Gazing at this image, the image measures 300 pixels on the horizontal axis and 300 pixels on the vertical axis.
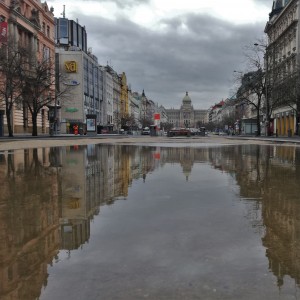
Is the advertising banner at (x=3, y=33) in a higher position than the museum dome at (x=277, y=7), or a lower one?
lower

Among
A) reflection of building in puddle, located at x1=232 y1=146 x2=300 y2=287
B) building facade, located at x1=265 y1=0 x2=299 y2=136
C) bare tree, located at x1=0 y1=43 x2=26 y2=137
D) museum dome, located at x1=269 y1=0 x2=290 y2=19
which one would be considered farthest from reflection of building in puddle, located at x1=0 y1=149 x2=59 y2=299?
museum dome, located at x1=269 y1=0 x2=290 y2=19

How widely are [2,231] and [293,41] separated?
6899 centimetres

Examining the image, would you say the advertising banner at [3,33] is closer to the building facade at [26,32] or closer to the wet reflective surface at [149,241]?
the building facade at [26,32]

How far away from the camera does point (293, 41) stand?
66500 mm

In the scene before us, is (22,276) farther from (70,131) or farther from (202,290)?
(70,131)

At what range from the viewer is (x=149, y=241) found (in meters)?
4.84

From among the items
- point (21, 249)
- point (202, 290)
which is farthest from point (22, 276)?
point (202, 290)

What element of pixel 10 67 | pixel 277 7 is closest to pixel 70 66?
pixel 277 7

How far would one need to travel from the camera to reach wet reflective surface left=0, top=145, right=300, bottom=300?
347 cm

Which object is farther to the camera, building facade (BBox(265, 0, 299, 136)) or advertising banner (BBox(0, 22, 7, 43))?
building facade (BBox(265, 0, 299, 136))

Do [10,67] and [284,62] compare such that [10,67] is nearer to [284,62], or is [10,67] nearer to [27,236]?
[27,236]

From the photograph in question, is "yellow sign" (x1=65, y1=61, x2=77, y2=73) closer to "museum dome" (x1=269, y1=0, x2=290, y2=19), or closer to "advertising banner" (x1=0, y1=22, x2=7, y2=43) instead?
"museum dome" (x1=269, y1=0, x2=290, y2=19)

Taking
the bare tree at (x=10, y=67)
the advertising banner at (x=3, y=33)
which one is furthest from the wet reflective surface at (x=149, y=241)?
the advertising banner at (x=3, y=33)

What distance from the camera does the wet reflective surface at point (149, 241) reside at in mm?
3467
